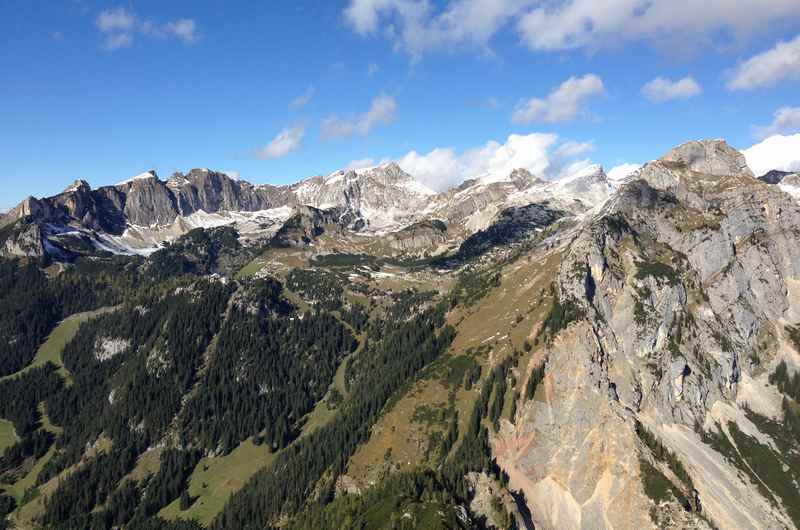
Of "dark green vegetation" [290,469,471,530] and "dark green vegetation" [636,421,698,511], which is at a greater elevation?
"dark green vegetation" [290,469,471,530]

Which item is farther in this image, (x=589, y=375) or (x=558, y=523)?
(x=589, y=375)

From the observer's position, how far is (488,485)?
168 metres

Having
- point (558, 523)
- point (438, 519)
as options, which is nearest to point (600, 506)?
point (558, 523)

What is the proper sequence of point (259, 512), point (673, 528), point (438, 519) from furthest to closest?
point (259, 512)
point (673, 528)
point (438, 519)

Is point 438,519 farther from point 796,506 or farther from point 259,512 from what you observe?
point 796,506

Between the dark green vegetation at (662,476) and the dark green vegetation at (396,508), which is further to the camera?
the dark green vegetation at (662,476)

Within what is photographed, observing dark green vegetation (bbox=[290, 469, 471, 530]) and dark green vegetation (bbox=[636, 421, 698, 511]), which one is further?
dark green vegetation (bbox=[636, 421, 698, 511])

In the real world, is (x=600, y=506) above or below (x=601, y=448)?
Result: below

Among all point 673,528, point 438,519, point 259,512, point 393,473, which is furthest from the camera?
point 259,512

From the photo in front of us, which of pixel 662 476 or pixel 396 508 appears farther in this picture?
pixel 662 476

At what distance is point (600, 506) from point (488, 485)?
38497 mm

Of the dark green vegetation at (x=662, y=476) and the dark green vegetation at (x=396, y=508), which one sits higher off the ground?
the dark green vegetation at (x=396, y=508)

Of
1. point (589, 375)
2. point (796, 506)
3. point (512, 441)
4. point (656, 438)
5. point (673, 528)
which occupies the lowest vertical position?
point (796, 506)

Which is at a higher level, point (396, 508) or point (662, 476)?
point (396, 508)
